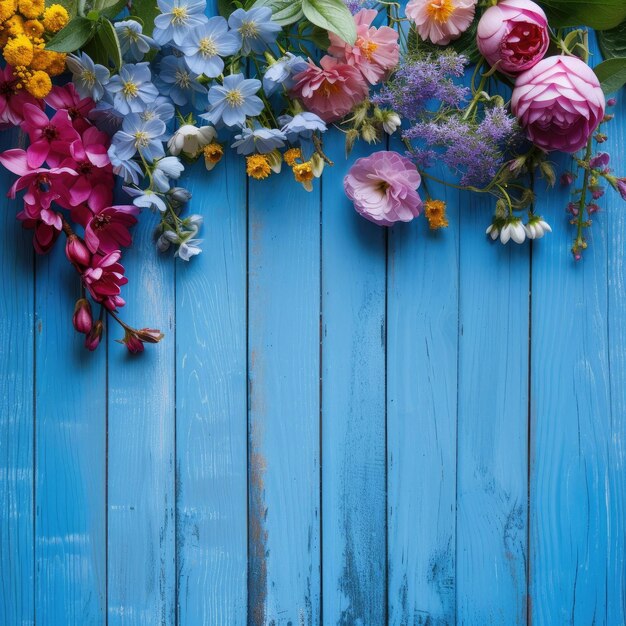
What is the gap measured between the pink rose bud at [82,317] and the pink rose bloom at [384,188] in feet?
1.47

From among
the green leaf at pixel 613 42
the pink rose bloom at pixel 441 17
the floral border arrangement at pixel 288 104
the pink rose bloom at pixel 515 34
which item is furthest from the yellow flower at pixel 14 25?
the green leaf at pixel 613 42

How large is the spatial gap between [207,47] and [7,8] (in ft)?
0.91

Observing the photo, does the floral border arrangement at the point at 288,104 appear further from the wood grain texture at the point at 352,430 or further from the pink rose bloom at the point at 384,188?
the wood grain texture at the point at 352,430

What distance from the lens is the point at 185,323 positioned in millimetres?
1080

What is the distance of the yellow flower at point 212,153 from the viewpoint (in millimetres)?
1032

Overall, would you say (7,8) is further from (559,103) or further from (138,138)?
(559,103)

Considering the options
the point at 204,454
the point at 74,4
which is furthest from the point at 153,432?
the point at 74,4

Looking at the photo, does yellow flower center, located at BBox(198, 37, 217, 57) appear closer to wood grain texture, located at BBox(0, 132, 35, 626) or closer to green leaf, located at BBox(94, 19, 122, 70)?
green leaf, located at BBox(94, 19, 122, 70)

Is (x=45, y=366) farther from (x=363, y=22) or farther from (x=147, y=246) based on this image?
(x=363, y=22)

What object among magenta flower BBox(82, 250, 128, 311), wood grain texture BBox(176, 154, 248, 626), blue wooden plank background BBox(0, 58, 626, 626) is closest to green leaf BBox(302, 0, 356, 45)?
blue wooden plank background BBox(0, 58, 626, 626)

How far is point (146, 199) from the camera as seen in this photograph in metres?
0.99

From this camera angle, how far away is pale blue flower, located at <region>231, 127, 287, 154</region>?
990 millimetres

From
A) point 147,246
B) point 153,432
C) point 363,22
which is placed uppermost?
point 363,22

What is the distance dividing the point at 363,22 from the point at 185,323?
544mm
